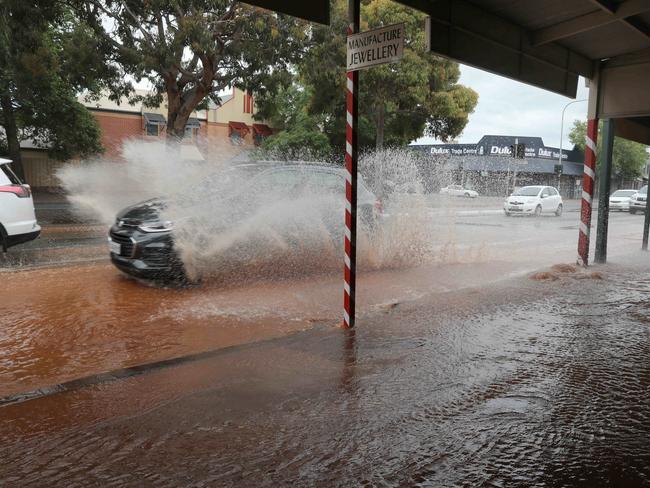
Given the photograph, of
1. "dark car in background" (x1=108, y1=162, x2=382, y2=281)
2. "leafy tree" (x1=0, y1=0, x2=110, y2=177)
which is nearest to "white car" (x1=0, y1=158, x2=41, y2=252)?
"dark car in background" (x1=108, y1=162, x2=382, y2=281)

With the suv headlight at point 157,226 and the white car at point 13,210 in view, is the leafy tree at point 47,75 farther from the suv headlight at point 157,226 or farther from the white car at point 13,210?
the suv headlight at point 157,226

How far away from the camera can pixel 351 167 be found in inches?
209

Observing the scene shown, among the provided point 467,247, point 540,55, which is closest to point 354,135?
point 540,55

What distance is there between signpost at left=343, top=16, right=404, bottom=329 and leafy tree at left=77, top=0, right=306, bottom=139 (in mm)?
10440

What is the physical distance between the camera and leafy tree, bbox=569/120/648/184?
171ft

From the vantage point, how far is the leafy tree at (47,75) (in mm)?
12852

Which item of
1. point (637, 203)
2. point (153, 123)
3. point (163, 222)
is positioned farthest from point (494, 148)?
point (163, 222)

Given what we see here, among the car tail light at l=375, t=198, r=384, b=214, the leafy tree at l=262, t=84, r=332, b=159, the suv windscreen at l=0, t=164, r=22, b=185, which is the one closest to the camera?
the suv windscreen at l=0, t=164, r=22, b=185

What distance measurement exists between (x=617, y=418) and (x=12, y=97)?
25.3 metres

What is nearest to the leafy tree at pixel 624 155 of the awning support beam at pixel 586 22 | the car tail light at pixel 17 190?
the awning support beam at pixel 586 22

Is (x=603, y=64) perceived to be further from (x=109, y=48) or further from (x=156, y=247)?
(x=109, y=48)

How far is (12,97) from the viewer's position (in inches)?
884

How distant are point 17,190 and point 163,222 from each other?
374cm

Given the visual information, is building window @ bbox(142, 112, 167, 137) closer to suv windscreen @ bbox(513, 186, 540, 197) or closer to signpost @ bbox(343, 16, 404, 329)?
suv windscreen @ bbox(513, 186, 540, 197)
